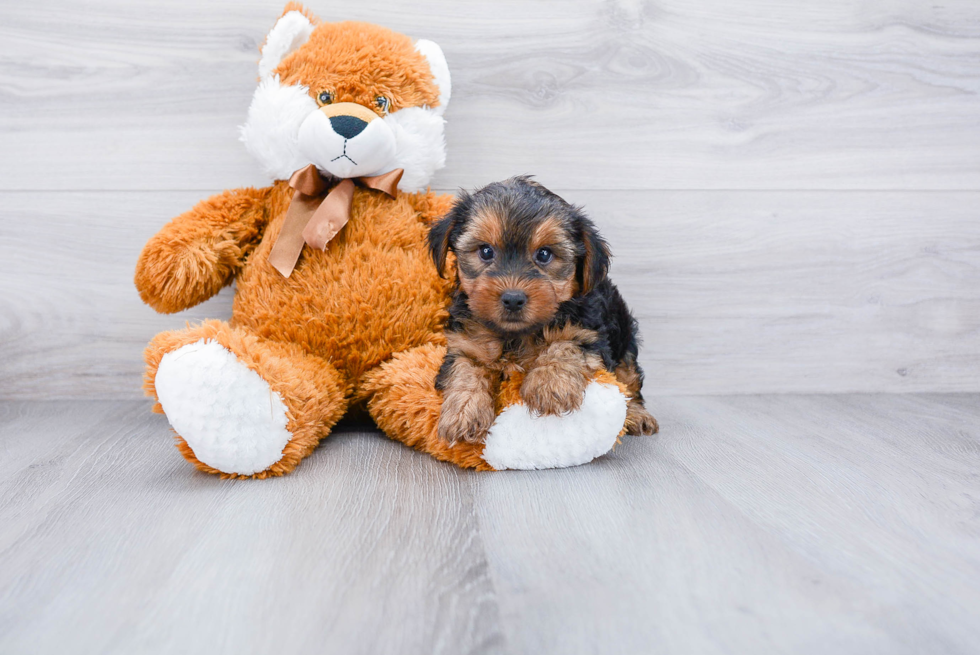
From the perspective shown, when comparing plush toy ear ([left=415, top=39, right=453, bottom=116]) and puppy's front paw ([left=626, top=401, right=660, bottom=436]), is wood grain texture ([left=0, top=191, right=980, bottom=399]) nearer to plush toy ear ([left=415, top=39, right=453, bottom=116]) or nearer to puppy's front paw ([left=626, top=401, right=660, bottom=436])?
puppy's front paw ([left=626, top=401, right=660, bottom=436])

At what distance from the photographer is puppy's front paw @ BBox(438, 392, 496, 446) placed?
1.51 meters

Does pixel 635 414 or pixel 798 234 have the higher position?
pixel 798 234

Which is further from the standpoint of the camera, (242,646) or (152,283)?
(152,283)

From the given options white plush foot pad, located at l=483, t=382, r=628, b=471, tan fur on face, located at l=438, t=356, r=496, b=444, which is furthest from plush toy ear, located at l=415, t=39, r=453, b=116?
white plush foot pad, located at l=483, t=382, r=628, b=471

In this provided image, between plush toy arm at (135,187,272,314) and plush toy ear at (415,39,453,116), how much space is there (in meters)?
0.58

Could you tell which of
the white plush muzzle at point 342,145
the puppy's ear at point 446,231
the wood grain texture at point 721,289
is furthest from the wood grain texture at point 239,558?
the white plush muzzle at point 342,145

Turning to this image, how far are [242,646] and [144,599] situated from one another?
0.22m

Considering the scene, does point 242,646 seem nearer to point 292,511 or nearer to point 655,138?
point 292,511

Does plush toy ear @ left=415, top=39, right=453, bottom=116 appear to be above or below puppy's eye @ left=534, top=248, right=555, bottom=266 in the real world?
above

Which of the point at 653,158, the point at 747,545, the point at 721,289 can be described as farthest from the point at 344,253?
the point at 721,289

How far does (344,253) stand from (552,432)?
2.48 ft

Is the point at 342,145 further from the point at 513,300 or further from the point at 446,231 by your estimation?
the point at 513,300

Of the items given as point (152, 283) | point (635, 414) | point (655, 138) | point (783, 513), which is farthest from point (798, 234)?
point (152, 283)

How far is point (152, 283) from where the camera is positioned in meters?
1.74
